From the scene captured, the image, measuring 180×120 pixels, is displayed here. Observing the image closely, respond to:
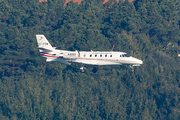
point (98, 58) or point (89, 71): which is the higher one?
point (98, 58)

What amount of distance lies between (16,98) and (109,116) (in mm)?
21662

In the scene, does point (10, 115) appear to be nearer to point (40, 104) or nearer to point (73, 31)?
point (40, 104)

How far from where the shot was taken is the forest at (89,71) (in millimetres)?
103250

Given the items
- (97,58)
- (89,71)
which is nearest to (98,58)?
(97,58)

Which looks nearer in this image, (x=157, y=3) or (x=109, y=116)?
(x=109, y=116)

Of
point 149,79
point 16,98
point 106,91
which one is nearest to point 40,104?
point 16,98

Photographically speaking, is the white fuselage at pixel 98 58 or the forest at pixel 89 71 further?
the forest at pixel 89 71

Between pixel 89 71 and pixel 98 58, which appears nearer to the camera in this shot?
pixel 98 58

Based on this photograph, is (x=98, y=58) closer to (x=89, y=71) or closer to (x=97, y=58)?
(x=97, y=58)

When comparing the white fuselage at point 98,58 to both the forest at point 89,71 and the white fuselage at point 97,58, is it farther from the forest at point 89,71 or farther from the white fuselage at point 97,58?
the forest at point 89,71

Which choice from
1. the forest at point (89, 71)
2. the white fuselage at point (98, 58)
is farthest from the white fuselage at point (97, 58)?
the forest at point (89, 71)

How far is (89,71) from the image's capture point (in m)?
115

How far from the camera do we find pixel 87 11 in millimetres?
137125

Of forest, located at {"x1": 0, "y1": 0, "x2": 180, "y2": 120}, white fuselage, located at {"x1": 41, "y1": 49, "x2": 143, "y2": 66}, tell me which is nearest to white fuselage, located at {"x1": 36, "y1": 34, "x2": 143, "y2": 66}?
white fuselage, located at {"x1": 41, "y1": 49, "x2": 143, "y2": 66}
